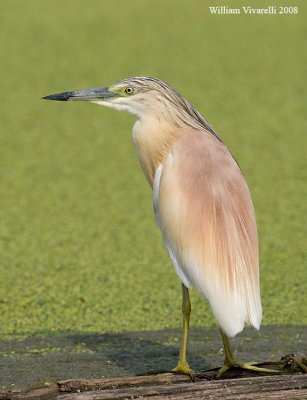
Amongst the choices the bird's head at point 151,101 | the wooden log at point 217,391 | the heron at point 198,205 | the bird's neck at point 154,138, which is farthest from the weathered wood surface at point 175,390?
the bird's head at point 151,101

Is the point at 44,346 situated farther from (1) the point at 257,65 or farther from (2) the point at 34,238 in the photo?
(1) the point at 257,65

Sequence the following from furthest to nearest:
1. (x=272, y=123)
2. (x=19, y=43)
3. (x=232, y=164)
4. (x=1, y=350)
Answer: (x=19, y=43) < (x=272, y=123) < (x=1, y=350) < (x=232, y=164)

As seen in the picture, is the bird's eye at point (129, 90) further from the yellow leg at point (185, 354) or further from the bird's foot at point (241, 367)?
the bird's foot at point (241, 367)

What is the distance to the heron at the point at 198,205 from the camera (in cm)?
247

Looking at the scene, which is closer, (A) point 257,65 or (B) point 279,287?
(B) point 279,287

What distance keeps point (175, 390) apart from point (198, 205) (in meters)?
0.48

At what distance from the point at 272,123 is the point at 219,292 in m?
3.34

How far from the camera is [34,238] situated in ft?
Answer: 14.0

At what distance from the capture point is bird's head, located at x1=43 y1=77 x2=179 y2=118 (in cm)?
268

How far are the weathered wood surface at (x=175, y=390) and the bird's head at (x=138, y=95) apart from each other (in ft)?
2.41

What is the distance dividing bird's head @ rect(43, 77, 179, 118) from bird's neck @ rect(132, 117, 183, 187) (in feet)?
0.11

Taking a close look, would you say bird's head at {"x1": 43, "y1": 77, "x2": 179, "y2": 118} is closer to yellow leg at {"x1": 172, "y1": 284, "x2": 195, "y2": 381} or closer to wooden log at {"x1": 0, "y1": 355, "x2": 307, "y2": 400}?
yellow leg at {"x1": 172, "y1": 284, "x2": 195, "y2": 381}

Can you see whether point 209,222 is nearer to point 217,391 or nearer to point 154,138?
point 154,138

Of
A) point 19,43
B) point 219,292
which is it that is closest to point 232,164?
point 219,292
